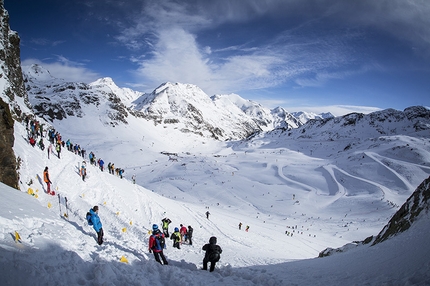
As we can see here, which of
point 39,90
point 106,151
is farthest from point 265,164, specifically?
point 39,90

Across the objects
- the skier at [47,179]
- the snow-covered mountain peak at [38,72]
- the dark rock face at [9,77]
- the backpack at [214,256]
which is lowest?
the backpack at [214,256]

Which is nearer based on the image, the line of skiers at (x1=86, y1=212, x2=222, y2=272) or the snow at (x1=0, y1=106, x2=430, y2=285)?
the snow at (x1=0, y1=106, x2=430, y2=285)

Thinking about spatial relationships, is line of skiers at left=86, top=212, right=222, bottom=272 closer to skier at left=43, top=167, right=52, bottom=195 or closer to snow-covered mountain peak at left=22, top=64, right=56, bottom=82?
skier at left=43, top=167, right=52, bottom=195

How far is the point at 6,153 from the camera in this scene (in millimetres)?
10484

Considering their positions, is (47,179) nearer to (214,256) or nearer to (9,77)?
(214,256)

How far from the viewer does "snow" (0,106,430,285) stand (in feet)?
16.8

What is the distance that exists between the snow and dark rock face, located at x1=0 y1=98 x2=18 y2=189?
2.76ft

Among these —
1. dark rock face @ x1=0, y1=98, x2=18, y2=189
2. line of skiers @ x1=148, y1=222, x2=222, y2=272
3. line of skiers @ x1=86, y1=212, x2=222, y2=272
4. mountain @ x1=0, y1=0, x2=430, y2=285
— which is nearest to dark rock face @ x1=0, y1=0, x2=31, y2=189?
dark rock face @ x1=0, y1=98, x2=18, y2=189

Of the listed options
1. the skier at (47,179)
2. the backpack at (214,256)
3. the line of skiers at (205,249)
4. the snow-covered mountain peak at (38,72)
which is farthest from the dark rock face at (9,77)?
the snow-covered mountain peak at (38,72)

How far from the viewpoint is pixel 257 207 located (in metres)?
33.6

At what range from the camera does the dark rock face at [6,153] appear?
995 cm

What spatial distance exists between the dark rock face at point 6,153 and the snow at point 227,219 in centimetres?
84

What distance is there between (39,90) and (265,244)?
133 m

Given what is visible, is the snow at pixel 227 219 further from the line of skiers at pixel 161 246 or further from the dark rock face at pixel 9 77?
the dark rock face at pixel 9 77
